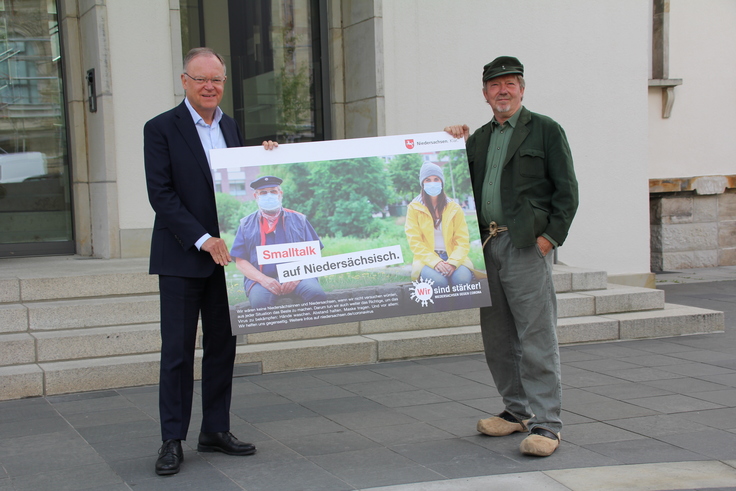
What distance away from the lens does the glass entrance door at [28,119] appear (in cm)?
869

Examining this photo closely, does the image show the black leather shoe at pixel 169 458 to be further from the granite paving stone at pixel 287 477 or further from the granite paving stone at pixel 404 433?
the granite paving stone at pixel 404 433

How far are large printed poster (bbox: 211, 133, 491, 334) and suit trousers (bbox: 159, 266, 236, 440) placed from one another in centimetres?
25

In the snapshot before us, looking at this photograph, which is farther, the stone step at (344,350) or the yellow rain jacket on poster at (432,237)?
the stone step at (344,350)

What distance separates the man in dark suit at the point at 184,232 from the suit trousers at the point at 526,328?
4.86ft

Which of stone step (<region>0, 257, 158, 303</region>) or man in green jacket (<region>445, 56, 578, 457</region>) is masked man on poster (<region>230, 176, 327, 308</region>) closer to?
man in green jacket (<region>445, 56, 578, 457</region>)

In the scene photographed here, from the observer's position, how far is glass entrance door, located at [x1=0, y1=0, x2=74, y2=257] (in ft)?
28.5

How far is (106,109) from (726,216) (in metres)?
9.95

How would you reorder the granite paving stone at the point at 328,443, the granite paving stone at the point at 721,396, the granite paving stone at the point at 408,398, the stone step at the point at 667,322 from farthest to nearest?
1. the stone step at the point at 667,322
2. the granite paving stone at the point at 408,398
3. the granite paving stone at the point at 721,396
4. the granite paving stone at the point at 328,443

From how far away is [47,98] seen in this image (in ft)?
28.8

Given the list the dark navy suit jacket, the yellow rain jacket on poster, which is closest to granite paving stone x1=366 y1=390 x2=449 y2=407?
the yellow rain jacket on poster

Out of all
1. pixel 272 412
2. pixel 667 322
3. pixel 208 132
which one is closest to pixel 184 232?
pixel 208 132

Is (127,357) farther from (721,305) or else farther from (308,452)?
(721,305)

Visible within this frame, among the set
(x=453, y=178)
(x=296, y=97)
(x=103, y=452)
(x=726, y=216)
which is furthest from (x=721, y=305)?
(x=103, y=452)

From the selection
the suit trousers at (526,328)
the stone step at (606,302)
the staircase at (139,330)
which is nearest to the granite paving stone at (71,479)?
the staircase at (139,330)
